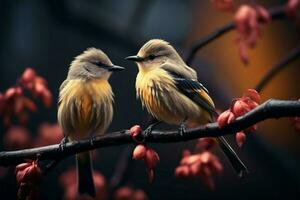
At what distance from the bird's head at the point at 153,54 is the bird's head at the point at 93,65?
0.06m

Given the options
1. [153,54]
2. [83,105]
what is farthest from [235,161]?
[83,105]

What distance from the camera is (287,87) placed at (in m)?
2.32

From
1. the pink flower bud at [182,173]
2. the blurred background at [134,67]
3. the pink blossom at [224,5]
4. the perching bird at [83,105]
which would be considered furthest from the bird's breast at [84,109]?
the pink blossom at [224,5]

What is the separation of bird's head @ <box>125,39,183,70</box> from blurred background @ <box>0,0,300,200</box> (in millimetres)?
463

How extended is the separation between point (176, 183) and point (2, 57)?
1.07 meters

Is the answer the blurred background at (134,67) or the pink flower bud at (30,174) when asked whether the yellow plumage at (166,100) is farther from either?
the blurred background at (134,67)

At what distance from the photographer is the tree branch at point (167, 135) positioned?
108 centimetres

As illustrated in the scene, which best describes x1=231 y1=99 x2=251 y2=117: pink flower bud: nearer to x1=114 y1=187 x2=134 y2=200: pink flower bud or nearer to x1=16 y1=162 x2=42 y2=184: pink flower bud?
x1=16 y1=162 x2=42 y2=184: pink flower bud

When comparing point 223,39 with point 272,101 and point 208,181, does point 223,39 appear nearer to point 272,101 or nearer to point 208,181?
point 208,181

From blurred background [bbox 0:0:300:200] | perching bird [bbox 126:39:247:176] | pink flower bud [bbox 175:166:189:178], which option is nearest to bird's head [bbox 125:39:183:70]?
perching bird [bbox 126:39:247:176]

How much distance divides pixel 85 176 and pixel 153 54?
17.5 inches

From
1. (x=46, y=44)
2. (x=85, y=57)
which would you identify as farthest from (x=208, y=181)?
(x=46, y=44)

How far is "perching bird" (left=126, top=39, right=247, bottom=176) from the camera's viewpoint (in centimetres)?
129

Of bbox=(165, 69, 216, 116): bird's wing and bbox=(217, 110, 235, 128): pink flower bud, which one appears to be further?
bbox=(165, 69, 216, 116): bird's wing
